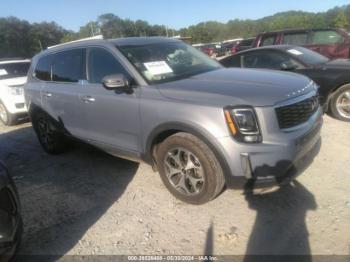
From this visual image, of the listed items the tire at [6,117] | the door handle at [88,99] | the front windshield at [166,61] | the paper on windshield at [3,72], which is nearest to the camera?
the front windshield at [166,61]

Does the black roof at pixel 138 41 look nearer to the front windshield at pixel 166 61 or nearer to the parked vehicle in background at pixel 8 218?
the front windshield at pixel 166 61

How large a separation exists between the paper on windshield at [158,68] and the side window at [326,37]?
749 centimetres

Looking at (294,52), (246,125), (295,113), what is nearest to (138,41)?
(246,125)

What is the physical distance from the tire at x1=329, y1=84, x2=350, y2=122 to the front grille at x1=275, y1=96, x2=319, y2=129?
9.23 feet

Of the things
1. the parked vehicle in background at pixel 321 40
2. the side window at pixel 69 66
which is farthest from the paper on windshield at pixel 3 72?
the parked vehicle in background at pixel 321 40

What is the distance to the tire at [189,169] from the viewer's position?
3.46 meters

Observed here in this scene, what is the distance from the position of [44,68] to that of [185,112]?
3326mm

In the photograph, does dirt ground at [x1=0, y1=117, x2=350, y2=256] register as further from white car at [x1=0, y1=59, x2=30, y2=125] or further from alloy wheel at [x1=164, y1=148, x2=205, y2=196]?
white car at [x1=0, y1=59, x2=30, y2=125]

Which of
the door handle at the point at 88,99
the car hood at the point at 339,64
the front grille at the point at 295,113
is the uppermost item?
the door handle at the point at 88,99

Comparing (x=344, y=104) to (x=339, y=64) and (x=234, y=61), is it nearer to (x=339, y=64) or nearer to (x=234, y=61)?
(x=339, y=64)

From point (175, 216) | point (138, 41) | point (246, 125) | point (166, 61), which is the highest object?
point (138, 41)

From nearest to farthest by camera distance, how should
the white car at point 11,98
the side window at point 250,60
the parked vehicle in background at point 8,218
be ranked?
the parked vehicle in background at point 8,218 < the side window at point 250,60 < the white car at point 11,98

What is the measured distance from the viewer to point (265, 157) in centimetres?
320

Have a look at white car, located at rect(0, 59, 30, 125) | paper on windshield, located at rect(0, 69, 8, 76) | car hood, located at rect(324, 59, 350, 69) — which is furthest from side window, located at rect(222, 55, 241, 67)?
paper on windshield, located at rect(0, 69, 8, 76)
